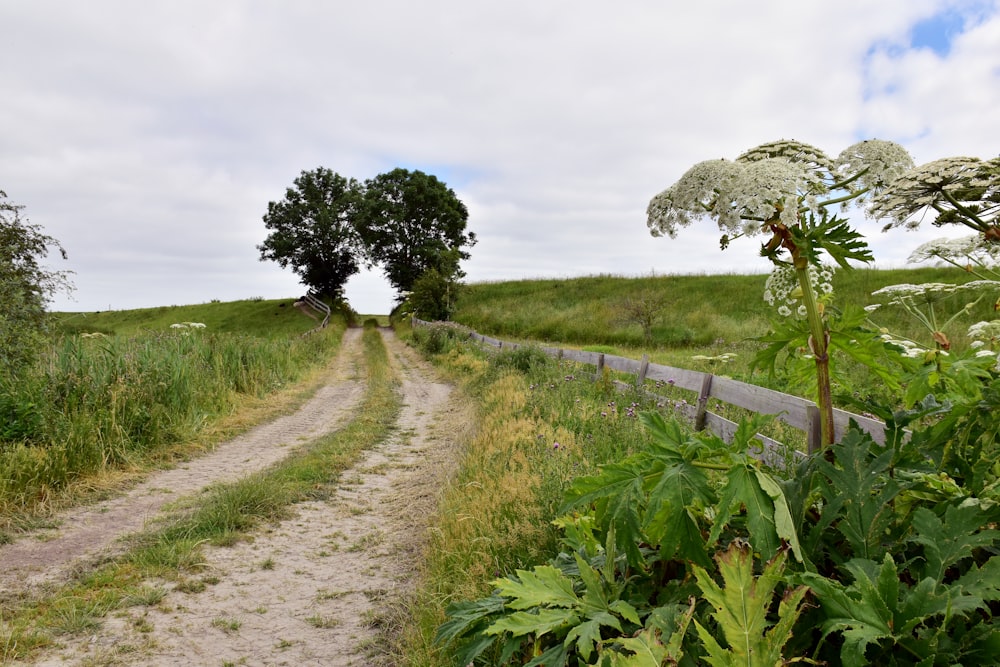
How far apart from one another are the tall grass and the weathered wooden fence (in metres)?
7.36

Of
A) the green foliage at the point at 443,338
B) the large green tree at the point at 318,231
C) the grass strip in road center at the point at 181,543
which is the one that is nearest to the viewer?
the grass strip in road center at the point at 181,543

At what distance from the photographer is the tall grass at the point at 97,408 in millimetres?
6680

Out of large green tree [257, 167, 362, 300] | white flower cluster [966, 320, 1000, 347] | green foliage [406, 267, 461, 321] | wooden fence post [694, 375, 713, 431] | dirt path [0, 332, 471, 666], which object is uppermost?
large green tree [257, 167, 362, 300]

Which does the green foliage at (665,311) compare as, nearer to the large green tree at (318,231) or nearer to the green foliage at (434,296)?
the green foliage at (434,296)

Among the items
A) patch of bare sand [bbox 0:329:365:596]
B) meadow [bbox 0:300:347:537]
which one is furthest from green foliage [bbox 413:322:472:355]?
patch of bare sand [bbox 0:329:365:596]

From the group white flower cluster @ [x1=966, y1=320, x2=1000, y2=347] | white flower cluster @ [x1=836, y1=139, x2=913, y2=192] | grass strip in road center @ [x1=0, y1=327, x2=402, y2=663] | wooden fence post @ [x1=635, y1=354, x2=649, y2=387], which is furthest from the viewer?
wooden fence post @ [x1=635, y1=354, x2=649, y2=387]

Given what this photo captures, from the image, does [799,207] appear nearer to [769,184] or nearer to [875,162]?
[769,184]

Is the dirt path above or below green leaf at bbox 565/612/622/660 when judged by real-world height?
below

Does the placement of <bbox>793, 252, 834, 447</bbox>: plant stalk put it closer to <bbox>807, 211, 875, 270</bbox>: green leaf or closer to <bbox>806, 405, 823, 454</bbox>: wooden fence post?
<bbox>807, 211, 875, 270</bbox>: green leaf

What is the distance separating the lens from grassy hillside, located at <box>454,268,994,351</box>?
993 inches

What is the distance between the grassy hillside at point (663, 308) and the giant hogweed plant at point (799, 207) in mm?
17110

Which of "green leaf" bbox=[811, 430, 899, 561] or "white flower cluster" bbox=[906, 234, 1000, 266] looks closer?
"green leaf" bbox=[811, 430, 899, 561]

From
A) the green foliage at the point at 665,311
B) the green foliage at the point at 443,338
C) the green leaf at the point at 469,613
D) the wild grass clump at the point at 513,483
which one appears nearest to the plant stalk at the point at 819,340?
the green leaf at the point at 469,613

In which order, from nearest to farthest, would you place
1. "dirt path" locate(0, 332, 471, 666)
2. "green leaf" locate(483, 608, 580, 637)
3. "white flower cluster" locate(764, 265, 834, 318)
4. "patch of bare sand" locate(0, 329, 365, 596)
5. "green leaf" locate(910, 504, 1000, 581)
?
"green leaf" locate(910, 504, 1000, 581) → "green leaf" locate(483, 608, 580, 637) → "white flower cluster" locate(764, 265, 834, 318) → "dirt path" locate(0, 332, 471, 666) → "patch of bare sand" locate(0, 329, 365, 596)
